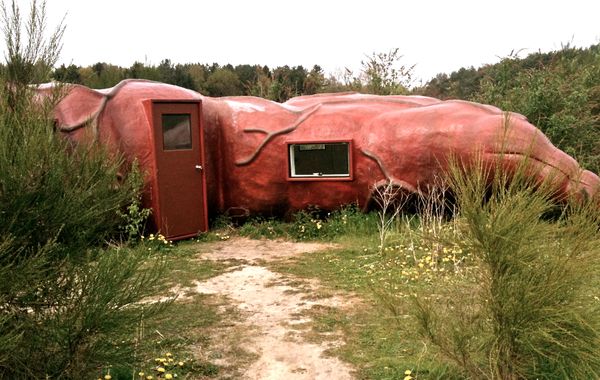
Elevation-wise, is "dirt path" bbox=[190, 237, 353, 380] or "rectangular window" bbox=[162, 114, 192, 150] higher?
"rectangular window" bbox=[162, 114, 192, 150]

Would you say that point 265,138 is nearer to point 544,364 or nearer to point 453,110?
point 453,110

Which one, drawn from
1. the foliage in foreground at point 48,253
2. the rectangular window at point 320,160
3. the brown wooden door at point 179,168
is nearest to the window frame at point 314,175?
the rectangular window at point 320,160

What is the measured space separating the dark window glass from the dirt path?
4.47ft

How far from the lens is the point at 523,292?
254 centimetres

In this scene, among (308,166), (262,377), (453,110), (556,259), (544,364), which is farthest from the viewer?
(308,166)

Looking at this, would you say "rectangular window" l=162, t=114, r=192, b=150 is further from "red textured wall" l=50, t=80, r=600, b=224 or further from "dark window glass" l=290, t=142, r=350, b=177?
"dark window glass" l=290, t=142, r=350, b=177

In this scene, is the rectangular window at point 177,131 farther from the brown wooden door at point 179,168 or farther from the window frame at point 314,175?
the window frame at point 314,175

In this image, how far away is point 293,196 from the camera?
8523mm

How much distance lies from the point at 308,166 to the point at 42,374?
6.13 metres

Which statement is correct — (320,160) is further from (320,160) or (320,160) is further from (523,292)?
A: (523,292)

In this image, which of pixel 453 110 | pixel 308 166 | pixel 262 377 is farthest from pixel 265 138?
pixel 262 377

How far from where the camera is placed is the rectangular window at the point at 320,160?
8234 millimetres

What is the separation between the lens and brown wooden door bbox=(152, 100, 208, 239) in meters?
7.64

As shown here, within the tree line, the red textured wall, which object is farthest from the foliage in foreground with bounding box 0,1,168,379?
the red textured wall
